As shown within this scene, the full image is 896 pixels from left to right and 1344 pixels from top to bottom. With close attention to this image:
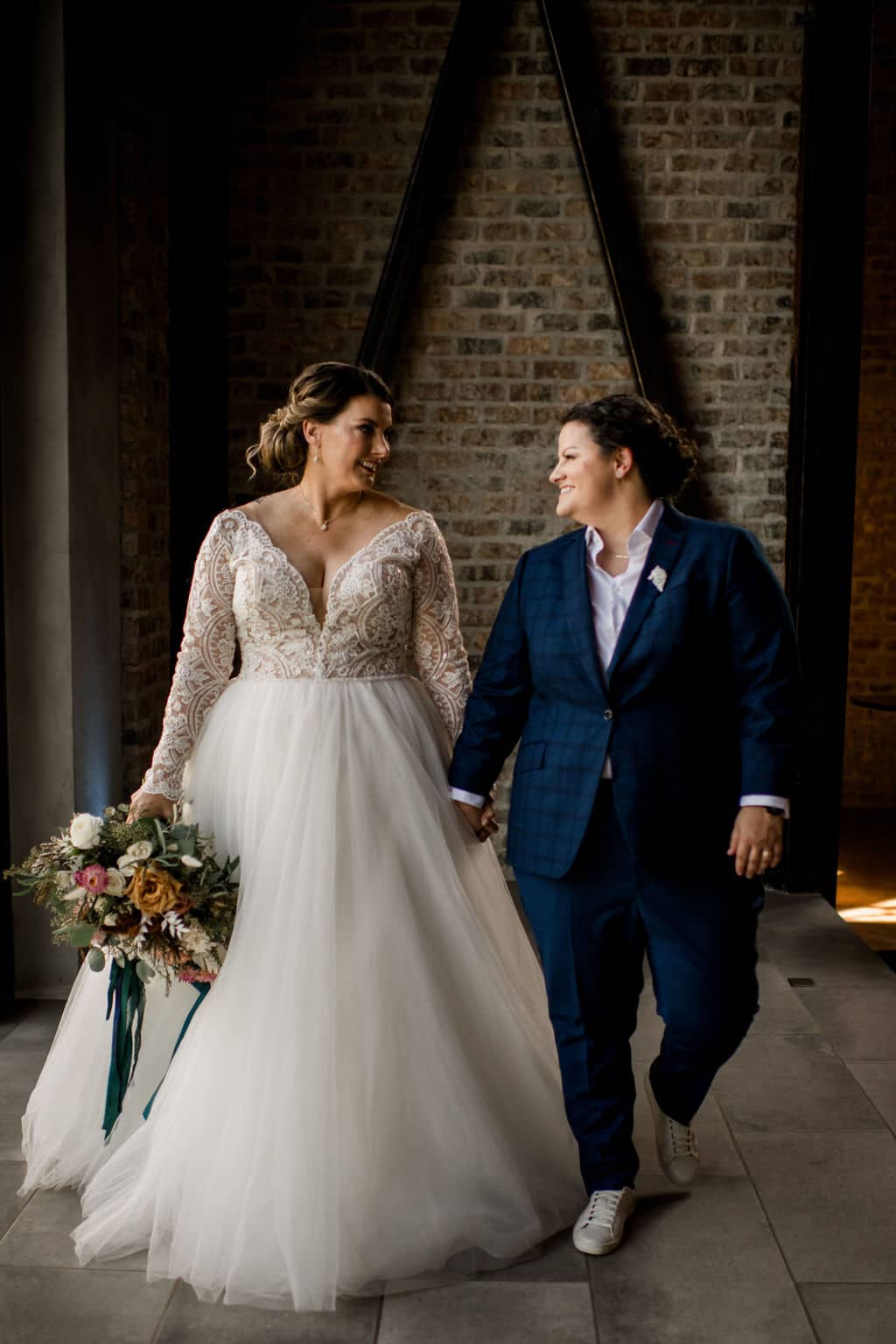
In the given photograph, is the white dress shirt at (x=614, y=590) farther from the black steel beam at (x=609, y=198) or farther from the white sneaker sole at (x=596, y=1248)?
the black steel beam at (x=609, y=198)

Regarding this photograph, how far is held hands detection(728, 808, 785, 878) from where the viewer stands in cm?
245

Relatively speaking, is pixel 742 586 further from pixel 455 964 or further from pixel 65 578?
pixel 65 578

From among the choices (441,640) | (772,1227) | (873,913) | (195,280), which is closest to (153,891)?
(441,640)

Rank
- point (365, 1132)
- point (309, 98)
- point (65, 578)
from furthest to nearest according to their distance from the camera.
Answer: point (309, 98) → point (65, 578) → point (365, 1132)

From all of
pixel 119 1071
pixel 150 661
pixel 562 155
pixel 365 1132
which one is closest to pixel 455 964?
pixel 365 1132

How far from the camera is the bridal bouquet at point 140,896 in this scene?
2.41 metres

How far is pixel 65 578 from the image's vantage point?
3758 millimetres

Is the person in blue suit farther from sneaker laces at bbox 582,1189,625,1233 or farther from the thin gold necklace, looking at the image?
the thin gold necklace

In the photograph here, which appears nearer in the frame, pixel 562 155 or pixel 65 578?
pixel 65 578

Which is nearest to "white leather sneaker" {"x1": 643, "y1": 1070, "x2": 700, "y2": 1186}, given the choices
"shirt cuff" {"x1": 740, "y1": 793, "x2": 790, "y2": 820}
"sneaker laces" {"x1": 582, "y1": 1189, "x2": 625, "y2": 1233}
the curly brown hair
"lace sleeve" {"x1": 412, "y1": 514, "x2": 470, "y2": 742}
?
"sneaker laces" {"x1": 582, "y1": 1189, "x2": 625, "y2": 1233}

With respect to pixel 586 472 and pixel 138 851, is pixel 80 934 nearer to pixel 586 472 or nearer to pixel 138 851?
pixel 138 851

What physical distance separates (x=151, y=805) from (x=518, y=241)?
11.0 ft

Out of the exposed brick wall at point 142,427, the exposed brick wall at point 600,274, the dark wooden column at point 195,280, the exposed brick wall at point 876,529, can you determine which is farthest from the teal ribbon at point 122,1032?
the exposed brick wall at point 876,529

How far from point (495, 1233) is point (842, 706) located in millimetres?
3321
